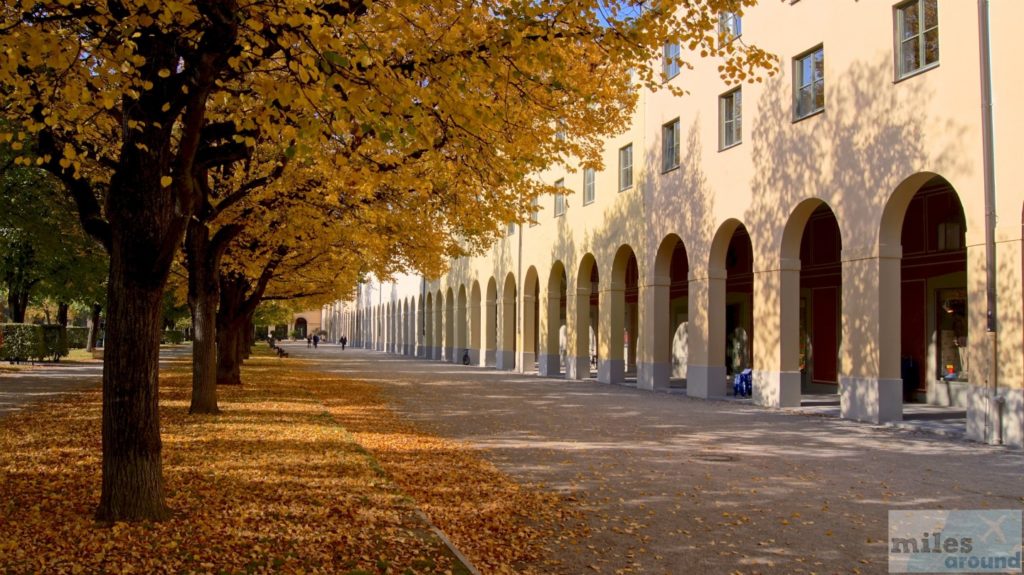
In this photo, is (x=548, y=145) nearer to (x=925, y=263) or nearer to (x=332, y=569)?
(x=332, y=569)

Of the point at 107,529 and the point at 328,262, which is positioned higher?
the point at 328,262

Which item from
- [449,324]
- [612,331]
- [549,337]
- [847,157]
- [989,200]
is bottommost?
[549,337]

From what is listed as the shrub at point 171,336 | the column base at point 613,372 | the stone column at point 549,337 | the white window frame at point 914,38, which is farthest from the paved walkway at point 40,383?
the shrub at point 171,336

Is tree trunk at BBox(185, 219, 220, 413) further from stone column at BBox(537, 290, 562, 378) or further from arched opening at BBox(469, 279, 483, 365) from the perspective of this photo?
arched opening at BBox(469, 279, 483, 365)

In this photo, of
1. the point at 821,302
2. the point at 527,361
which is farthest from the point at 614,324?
the point at 527,361

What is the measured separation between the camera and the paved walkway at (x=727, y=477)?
6406mm

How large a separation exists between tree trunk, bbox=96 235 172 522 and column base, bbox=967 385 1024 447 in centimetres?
Answer: 1176

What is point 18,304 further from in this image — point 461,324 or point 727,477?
point 727,477

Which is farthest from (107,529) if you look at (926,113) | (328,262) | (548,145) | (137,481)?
(328,262)

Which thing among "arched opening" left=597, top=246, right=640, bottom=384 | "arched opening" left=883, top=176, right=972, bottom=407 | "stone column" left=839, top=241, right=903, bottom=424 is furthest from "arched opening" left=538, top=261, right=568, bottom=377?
"stone column" left=839, top=241, right=903, bottom=424

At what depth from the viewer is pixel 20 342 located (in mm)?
32469

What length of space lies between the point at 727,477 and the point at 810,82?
36.4 ft

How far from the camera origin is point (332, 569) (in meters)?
5.65

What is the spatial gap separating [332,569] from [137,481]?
2099mm
